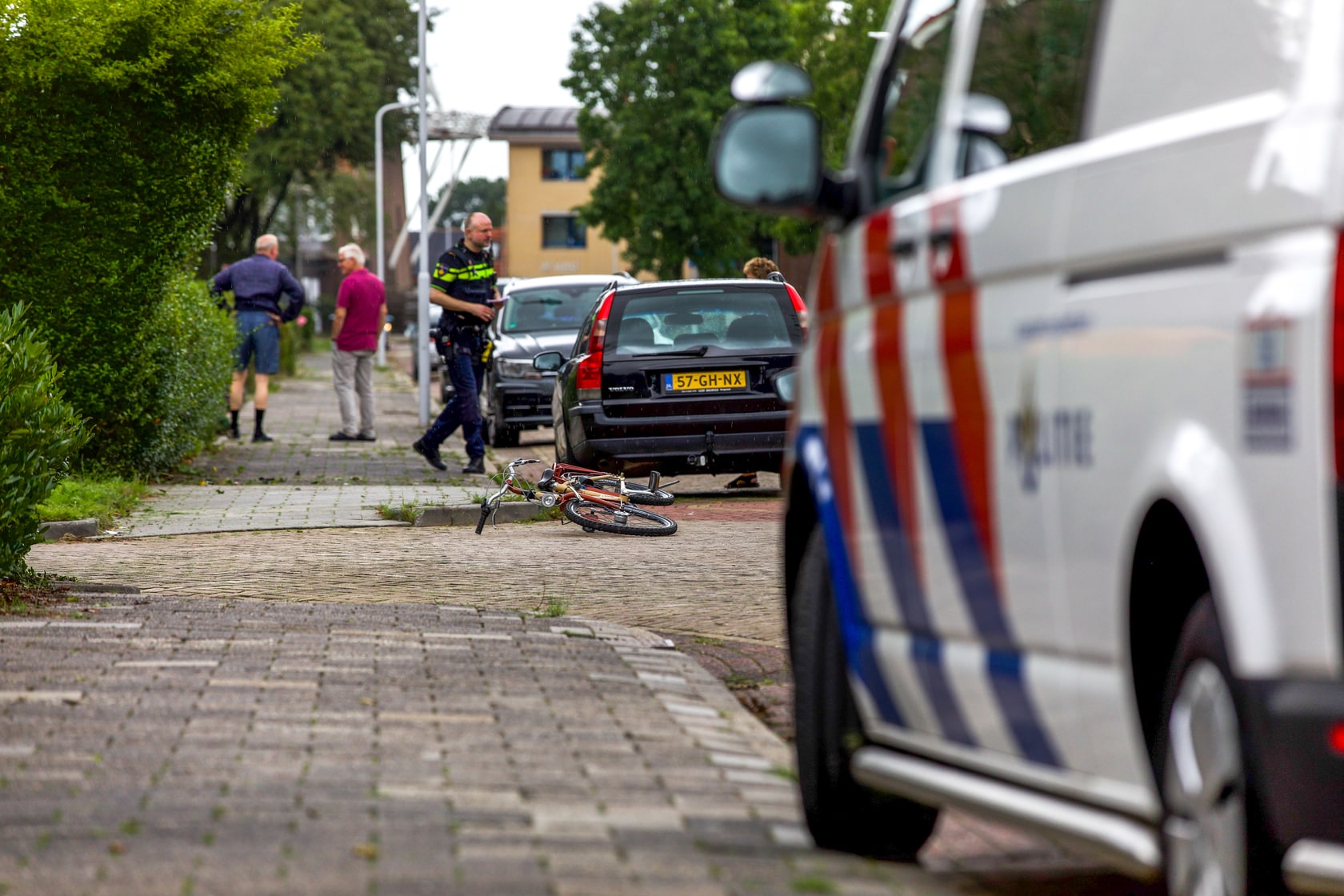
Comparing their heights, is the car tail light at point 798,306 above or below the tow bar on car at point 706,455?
above

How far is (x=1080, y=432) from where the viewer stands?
139 inches

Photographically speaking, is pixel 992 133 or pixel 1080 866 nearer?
pixel 992 133

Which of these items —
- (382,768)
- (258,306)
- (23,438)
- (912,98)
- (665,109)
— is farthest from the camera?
(665,109)

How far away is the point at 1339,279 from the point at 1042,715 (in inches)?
45.5

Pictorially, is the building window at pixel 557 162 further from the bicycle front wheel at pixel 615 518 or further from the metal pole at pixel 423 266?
the bicycle front wheel at pixel 615 518

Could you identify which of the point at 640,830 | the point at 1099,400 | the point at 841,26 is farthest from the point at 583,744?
the point at 841,26

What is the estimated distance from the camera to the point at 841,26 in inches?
2165

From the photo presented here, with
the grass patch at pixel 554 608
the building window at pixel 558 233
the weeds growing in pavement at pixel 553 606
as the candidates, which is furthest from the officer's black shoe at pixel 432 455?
the building window at pixel 558 233

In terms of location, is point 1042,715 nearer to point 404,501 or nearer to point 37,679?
point 37,679

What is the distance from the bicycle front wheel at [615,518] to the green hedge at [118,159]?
417 centimetres

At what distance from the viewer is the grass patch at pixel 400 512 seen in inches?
544

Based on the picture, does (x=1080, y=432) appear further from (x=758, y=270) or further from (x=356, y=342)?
(x=356, y=342)

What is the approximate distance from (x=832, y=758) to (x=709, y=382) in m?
10.4

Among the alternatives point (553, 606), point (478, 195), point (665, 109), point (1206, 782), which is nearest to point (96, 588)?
point (553, 606)
